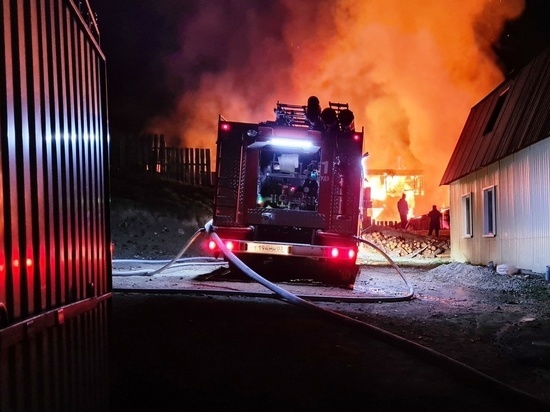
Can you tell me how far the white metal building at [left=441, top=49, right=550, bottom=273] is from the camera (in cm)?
1220

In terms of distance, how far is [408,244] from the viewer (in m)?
24.3

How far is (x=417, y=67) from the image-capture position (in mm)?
37188

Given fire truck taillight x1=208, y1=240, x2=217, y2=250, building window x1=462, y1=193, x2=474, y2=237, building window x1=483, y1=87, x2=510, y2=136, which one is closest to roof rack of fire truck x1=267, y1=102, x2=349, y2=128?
fire truck taillight x1=208, y1=240, x2=217, y2=250

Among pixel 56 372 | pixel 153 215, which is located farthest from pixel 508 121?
pixel 56 372

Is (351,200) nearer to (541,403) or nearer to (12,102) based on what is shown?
(541,403)

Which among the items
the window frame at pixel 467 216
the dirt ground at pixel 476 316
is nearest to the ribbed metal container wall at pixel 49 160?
the dirt ground at pixel 476 316

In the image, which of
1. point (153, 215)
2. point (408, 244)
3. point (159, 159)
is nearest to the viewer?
point (153, 215)

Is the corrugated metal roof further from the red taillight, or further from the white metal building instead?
the red taillight

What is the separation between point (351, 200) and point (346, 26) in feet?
93.9

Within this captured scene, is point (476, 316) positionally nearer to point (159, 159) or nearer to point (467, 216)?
point (467, 216)

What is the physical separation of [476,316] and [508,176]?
7.04 metres

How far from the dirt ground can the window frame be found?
208cm

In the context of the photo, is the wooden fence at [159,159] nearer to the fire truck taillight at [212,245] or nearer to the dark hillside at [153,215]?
the dark hillside at [153,215]

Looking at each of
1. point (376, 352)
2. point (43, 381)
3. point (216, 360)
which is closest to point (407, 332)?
point (376, 352)
